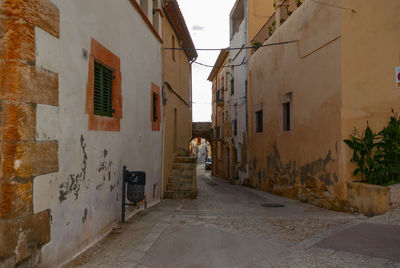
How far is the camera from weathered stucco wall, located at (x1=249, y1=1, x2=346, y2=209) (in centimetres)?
Answer: 772

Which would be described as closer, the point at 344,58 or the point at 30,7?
the point at 30,7

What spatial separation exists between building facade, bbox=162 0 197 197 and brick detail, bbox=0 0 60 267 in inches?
271

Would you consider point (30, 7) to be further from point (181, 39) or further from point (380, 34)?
point (181, 39)

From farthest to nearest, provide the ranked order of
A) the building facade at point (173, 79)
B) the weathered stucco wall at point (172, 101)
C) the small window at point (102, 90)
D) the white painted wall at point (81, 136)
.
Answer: the weathered stucco wall at point (172, 101)
the building facade at point (173, 79)
the small window at point (102, 90)
the white painted wall at point (81, 136)

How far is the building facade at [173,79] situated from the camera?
1071 centimetres

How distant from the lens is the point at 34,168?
3.42m

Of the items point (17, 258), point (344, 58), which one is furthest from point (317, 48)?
point (17, 258)

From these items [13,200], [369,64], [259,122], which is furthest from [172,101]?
[13,200]

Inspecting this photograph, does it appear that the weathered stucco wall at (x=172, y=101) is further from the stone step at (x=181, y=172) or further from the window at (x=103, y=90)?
the window at (x=103, y=90)

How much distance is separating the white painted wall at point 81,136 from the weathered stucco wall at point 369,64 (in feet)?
15.2

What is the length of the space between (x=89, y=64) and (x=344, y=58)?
548cm

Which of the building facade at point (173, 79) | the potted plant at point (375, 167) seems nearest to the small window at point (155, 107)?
the building facade at point (173, 79)

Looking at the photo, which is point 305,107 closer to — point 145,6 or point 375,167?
point 375,167

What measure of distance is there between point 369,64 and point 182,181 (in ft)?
21.3
